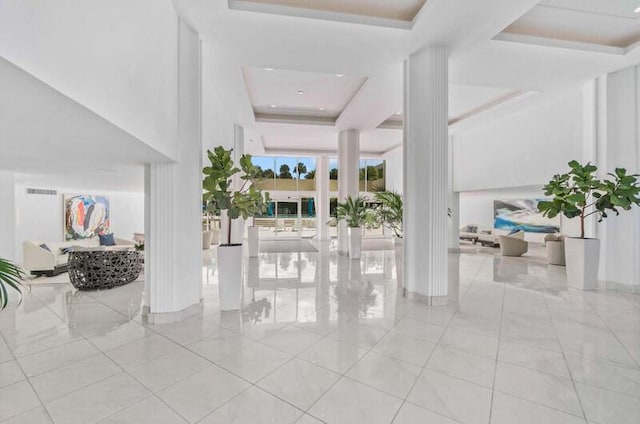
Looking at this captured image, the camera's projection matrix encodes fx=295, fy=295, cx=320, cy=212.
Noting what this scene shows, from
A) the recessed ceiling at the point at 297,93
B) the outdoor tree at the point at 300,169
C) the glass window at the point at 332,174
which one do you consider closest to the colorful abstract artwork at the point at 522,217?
the glass window at the point at 332,174

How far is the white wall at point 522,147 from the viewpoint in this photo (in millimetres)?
7023

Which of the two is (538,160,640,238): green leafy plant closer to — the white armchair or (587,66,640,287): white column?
(587,66,640,287): white column

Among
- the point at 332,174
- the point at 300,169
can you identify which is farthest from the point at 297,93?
the point at 300,169

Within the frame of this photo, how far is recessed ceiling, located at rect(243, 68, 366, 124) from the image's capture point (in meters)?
6.66

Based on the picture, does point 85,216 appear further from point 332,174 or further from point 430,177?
point 430,177

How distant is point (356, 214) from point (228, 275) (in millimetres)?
5454

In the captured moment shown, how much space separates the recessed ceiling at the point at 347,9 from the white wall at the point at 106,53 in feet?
3.94

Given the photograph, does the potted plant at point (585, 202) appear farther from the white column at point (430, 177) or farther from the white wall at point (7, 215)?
the white wall at point (7, 215)

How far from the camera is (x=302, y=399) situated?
91.7 inches

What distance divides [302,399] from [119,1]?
11.1 feet

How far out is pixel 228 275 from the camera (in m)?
4.40

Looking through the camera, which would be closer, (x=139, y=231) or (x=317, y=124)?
(x=317, y=124)

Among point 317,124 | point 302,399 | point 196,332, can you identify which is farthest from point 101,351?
point 317,124

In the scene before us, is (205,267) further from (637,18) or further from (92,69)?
(637,18)
